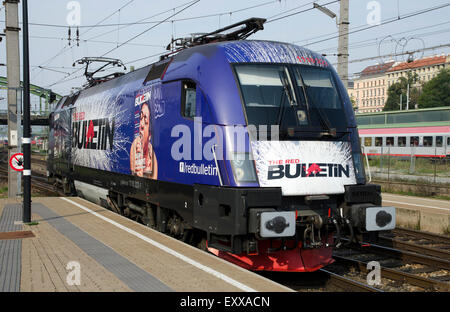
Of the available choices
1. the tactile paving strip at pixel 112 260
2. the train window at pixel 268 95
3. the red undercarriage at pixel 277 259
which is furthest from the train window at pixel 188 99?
the tactile paving strip at pixel 112 260

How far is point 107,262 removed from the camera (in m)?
7.45

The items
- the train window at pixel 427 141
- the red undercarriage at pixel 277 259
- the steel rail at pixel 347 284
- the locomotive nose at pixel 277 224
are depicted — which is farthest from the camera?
the train window at pixel 427 141

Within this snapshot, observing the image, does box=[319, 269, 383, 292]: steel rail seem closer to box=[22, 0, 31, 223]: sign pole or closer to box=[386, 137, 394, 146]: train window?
box=[22, 0, 31, 223]: sign pole

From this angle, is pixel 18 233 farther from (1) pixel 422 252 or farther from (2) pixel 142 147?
(1) pixel 422 252

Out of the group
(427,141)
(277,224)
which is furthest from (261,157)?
(427,141)

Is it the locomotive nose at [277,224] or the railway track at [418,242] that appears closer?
the locomotive nose at [277,224]

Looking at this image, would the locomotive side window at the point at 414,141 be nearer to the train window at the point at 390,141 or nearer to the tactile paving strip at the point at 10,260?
the train window at the point at 390,141

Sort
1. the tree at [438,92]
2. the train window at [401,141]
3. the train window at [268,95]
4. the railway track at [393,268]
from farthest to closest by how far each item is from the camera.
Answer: the tree at [438,92] → the train window at [401,141] → the railway track at [393,268] → the train window at [268,95]

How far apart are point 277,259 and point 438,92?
77957mm

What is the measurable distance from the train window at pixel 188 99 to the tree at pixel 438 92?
76.9 meters

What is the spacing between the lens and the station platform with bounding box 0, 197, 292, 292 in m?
6.21

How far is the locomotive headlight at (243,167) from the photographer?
7.14m

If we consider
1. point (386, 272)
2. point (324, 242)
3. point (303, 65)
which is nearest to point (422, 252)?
point (386, 272)

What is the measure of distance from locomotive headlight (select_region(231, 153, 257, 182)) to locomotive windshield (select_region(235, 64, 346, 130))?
1.83 feet
